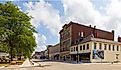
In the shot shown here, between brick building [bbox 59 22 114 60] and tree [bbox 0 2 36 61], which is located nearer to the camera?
tree [bbox 0 2 36 61]

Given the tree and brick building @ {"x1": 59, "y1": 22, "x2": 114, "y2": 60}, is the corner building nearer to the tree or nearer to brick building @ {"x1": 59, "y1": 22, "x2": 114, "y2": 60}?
brick building @ {"x1": 59, "y1": 22, "x2": 114, "y2": 60}

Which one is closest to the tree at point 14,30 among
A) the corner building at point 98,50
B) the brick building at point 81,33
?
the corner building at point 98,50

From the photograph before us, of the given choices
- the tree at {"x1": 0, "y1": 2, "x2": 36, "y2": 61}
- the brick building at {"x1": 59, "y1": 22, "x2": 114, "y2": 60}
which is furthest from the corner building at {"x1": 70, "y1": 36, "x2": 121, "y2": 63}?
the tree at {"x1": 0, "y1": 2, "x2": 36, "y2": 61}

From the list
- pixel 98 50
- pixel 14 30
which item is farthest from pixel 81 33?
pixel 14 30

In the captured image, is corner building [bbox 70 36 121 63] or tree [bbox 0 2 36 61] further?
corner building [bbox 70 36 121 63]

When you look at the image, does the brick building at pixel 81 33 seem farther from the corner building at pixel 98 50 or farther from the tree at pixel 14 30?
the tree at pixel 14 30

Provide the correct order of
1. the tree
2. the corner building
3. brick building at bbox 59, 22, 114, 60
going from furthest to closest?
1. brick building at bbox 59, 22, 114, 60
2. the corner building
3. the tree

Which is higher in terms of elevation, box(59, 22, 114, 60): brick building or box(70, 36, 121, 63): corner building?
box(59, 22, 114, 60): brick building

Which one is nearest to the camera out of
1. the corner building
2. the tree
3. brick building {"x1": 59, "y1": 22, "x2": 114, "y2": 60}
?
the tree

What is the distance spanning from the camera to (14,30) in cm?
4528

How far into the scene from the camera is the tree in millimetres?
44219

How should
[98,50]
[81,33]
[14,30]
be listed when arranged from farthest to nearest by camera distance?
[81,33] < [98,50] < [14,30]

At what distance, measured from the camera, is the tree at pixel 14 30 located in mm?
44219

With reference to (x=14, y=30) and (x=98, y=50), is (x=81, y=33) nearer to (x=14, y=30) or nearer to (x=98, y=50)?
(x=98, y=50)
